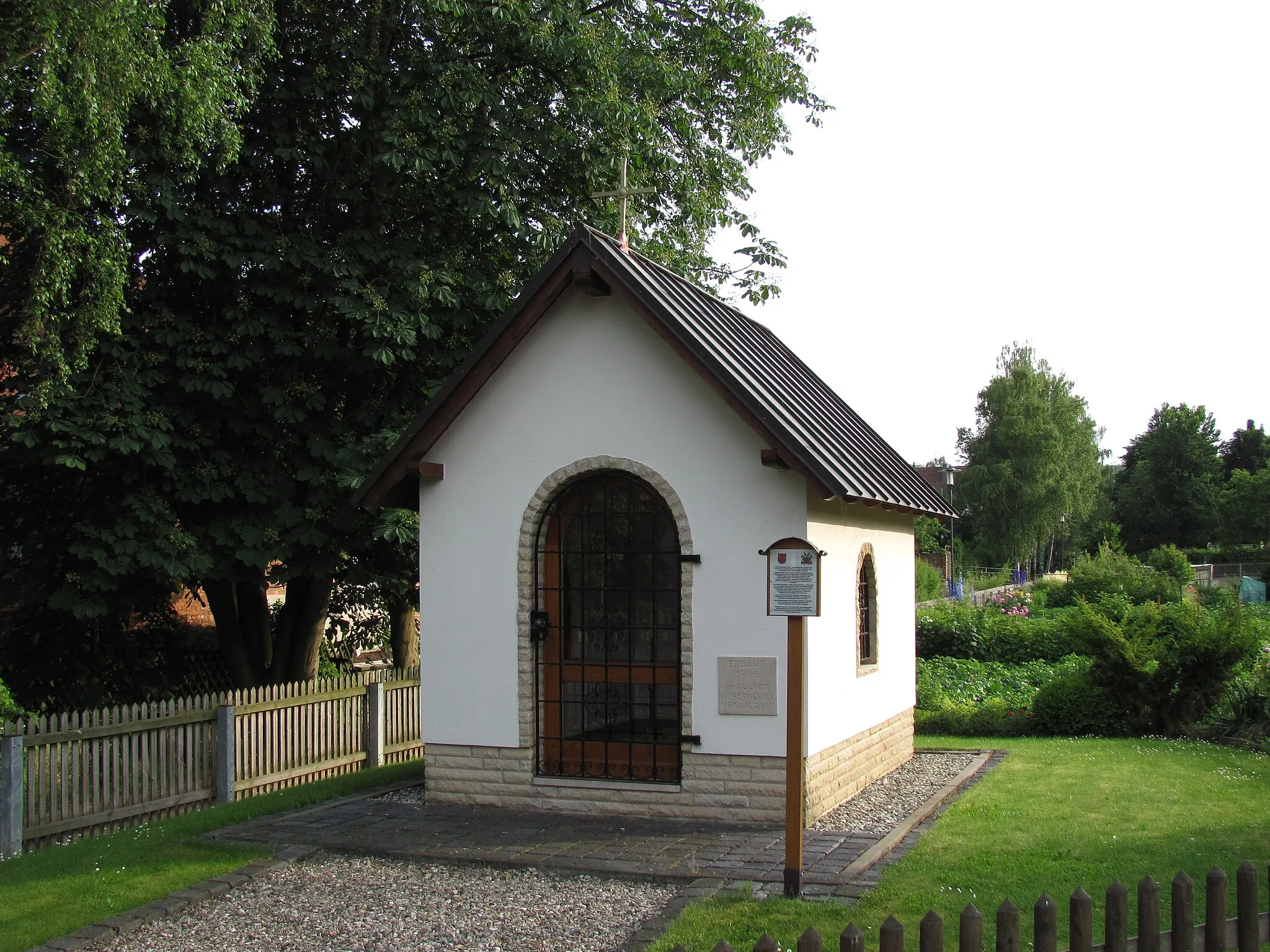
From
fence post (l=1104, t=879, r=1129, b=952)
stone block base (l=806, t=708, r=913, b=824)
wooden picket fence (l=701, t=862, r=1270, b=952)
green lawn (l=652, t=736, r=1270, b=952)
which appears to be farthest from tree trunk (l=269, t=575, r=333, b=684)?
fence post (l=1104, t=879, r=1129, b=952)

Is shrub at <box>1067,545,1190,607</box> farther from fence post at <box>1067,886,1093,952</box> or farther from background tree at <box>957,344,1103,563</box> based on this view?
fence post at <box>1067,886,1093,952</box>

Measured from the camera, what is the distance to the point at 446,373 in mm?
15148

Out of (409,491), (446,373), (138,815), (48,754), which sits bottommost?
(138,815)

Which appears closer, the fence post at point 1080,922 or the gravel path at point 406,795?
the fence post at point 1080,922

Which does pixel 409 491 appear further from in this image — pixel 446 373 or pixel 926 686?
pixel 926 686

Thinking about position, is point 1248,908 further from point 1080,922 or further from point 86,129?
point 86,129

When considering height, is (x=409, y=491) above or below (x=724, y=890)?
above

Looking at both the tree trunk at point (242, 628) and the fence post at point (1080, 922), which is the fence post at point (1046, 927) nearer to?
the fence post at point (1080, 922)

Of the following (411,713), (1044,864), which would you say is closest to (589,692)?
(1044,864)

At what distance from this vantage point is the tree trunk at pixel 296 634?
16891 mm

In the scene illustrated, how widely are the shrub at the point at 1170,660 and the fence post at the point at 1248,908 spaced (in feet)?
36.7

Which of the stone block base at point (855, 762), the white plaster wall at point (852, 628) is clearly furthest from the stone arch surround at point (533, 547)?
the stone block base at point (855, 762)

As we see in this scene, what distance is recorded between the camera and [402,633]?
61.4ft

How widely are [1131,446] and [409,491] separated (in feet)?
278
